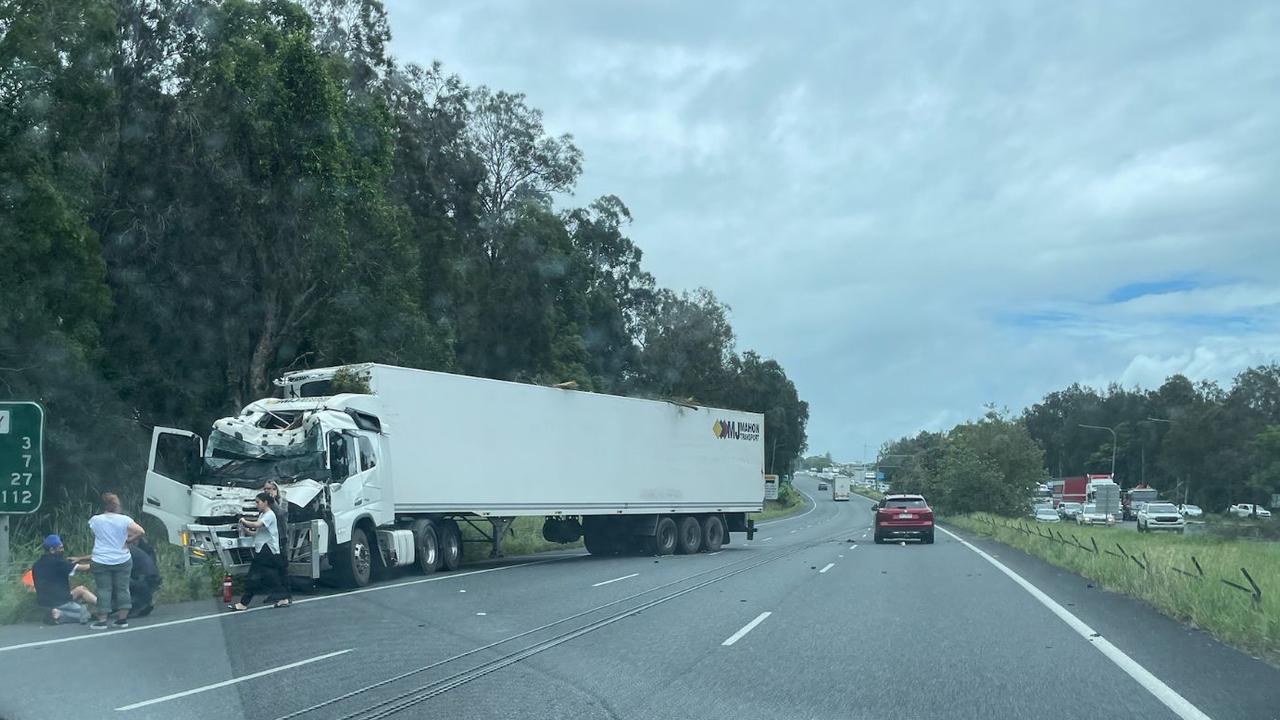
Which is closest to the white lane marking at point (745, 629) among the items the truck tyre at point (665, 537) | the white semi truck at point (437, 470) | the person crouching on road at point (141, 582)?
the white semi truck at point (437, 470)

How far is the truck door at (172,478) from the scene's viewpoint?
17.8 metres

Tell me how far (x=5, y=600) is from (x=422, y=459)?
342 inches

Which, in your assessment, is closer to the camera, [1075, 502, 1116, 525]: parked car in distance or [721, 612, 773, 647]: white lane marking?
[721, 612, 773, 647]: white lane marking

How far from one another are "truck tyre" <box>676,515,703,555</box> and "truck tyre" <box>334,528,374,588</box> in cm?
1272

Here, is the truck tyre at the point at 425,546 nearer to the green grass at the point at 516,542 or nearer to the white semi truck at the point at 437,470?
the white semi truck at the point at 437,470

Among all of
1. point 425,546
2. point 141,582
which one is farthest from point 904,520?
point 141,582

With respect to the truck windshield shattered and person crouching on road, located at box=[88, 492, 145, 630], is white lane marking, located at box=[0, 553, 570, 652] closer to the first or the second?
person crouching on road, located at box=[88, 492, 145, 630]

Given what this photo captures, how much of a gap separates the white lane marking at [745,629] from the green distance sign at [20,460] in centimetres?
956

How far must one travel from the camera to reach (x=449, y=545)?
23.4m

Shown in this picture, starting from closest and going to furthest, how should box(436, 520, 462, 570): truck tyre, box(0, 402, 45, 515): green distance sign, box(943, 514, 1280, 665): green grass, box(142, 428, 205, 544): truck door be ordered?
box(943, 514, 1280, 665): green grass < box(0, 402, 45, 515): green distance sign < box(142, 428, 205, 544): truck door < box(436, 520, 462, 570): truck tyre

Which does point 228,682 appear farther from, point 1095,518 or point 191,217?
point 1095,518

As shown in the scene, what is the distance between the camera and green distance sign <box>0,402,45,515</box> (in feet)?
50.3

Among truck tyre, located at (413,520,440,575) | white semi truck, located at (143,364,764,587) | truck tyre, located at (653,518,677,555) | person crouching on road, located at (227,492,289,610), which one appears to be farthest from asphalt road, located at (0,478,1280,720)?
truck tyre, located at (653,518,677,555)

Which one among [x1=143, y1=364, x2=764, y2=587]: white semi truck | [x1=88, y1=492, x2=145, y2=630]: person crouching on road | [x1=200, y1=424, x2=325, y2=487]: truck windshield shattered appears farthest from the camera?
[x1=200, y1=424, x2=325, y2=487]: truck windshield shattered
